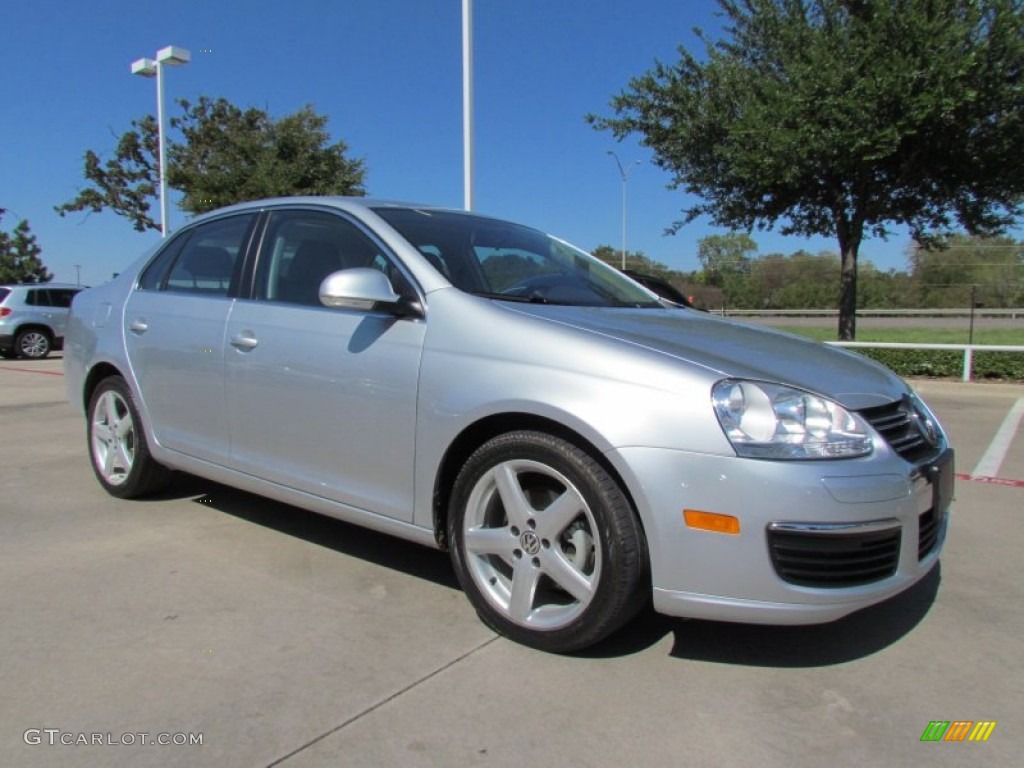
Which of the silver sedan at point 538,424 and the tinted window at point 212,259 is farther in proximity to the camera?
the tinted window at point 212,259

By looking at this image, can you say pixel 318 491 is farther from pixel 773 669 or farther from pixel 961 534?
pixel 961 534

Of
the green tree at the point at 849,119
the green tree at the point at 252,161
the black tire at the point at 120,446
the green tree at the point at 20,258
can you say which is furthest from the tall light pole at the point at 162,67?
the green tree at the point at 20,258

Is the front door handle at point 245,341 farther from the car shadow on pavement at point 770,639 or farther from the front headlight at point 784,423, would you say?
the front headlight at point 784,423

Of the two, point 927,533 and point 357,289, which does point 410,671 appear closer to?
point 357,289

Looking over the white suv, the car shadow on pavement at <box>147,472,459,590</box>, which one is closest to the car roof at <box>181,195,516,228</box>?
the car shadow on pavement at <box>147,472,459,590</box>

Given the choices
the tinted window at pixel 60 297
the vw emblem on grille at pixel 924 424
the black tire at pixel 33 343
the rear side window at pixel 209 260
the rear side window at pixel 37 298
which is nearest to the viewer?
the vw emblem on grille at pixel 924 424

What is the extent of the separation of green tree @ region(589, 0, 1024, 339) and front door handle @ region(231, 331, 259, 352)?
10292mm

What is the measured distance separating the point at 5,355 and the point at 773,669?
19.1 m

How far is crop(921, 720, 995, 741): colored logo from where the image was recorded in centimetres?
233

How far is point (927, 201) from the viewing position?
1448 centimetres

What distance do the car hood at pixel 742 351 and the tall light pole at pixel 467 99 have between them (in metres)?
8.84

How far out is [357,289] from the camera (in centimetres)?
297

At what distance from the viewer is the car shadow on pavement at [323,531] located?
12.1 feet

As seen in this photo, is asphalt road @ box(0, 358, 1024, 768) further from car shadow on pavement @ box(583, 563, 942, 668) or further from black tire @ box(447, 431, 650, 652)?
black tire @ box(447, 431, 650, 652)
